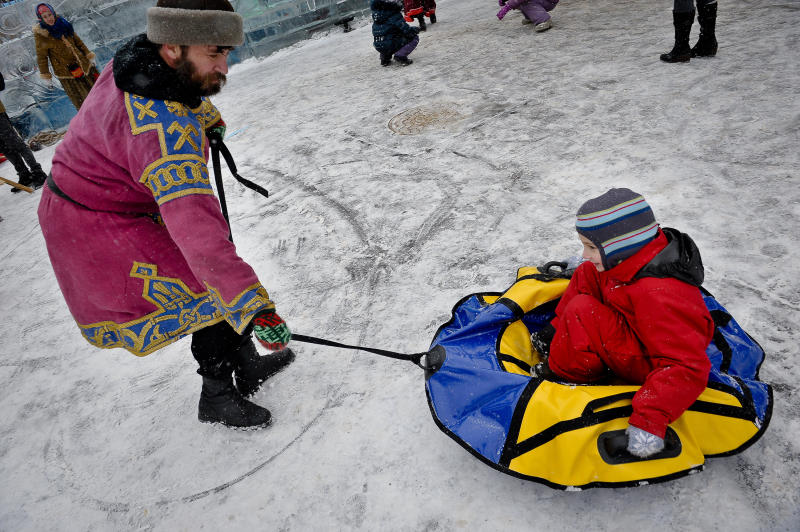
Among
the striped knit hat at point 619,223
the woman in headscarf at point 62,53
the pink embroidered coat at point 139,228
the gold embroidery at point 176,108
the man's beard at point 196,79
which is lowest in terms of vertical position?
the striped knit hat at point 619,223

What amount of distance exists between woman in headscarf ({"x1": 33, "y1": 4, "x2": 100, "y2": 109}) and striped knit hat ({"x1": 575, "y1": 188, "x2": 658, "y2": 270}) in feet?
27.1

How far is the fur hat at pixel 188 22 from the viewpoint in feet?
4.76

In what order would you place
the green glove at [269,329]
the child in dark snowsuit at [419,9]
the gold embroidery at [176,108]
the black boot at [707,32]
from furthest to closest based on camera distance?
the child in dark snowsuit at [419,9]
the black boot at [707,32]
the green glove at [269,329]
the gold embroidery at [176,108]

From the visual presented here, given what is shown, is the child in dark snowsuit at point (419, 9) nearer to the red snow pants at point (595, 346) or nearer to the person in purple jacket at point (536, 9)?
the person in purple jacket at point (536, 9)

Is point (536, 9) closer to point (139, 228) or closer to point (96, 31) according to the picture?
point (139, 228)

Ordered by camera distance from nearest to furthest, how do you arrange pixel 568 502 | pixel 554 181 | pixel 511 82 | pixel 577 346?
pixel 568 502, pixel 577 346, pixel 554 181, pixel 511 82

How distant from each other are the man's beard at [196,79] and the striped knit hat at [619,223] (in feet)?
4.67

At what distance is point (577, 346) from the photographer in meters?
1.72

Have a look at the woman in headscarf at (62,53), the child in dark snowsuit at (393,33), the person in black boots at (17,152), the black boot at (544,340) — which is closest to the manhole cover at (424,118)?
the child in dark snowsuit at (393,33)

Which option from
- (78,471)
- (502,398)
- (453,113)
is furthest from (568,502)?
(453,113)

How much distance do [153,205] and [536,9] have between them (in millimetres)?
7489

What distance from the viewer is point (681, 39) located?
476 cm

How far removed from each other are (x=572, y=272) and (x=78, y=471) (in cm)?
264

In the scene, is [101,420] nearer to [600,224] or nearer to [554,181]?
[600,224]
